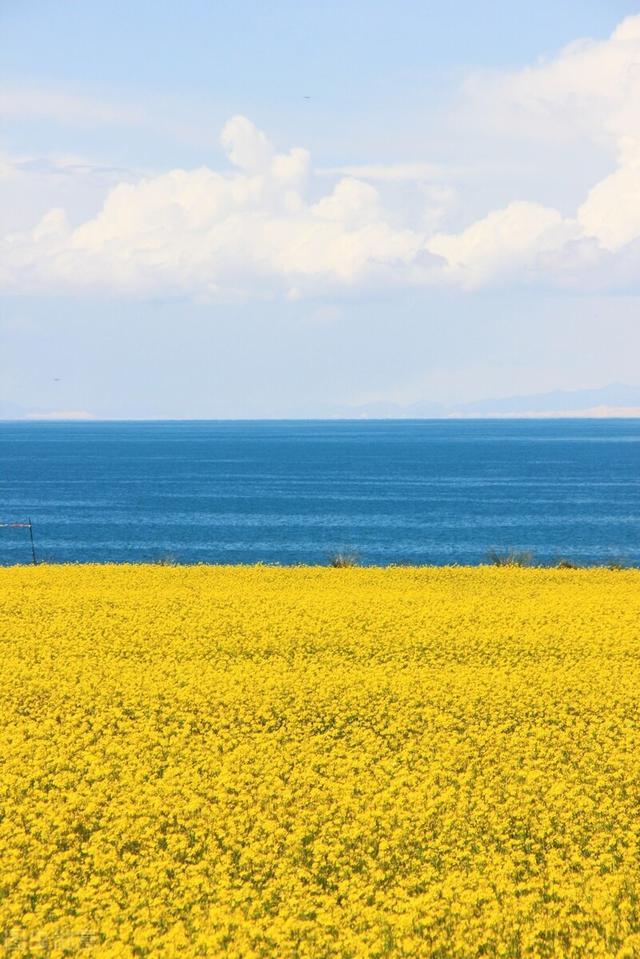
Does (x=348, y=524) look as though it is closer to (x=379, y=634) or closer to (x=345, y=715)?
(x=379, y=634)

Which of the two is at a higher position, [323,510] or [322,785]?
[322,785]

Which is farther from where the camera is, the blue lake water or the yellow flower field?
the blue lake water

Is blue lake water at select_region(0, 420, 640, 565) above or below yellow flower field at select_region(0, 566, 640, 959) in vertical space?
below

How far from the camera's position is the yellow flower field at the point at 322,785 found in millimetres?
10461

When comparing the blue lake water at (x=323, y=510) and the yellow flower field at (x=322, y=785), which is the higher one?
the yellow flower field at (x=322, y=785)

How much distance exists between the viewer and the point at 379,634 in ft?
70.9

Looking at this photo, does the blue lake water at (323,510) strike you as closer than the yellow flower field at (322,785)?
No

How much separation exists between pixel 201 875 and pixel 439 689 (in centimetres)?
706

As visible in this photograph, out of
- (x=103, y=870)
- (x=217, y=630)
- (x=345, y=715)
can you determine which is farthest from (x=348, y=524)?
(x=103, y=870)

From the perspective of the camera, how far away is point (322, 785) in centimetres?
1362

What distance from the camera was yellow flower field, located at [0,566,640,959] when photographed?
1046 cm

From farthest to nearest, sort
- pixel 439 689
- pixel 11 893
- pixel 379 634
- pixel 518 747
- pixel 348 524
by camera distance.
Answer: pixel 348 524, pixel 379 634, pixel 439 689, pixel 518 747, pixel 11 893

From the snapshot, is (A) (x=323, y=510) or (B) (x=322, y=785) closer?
(B) (x=322, y=785)

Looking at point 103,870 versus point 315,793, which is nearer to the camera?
point 103,870
